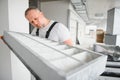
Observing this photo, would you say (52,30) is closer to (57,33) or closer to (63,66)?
(57,33)

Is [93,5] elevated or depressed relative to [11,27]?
elevated

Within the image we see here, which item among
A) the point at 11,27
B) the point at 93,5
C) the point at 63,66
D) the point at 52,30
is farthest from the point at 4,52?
the point at 93,5

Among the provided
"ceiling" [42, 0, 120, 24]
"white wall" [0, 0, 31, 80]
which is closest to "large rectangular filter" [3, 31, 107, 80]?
"white wall" [0, 0, 31, 80]

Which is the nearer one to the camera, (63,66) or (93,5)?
(63,66)

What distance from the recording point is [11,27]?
1.83m

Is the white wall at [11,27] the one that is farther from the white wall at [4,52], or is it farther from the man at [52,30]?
the man at [52,30]

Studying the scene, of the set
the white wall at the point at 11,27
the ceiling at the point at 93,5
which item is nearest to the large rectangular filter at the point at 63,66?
the white wall at the point at 11,27

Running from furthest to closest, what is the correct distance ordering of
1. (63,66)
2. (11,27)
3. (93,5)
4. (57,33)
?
1. (93,5)
2. (11,27)
3. (57,33)
4. (63,66)

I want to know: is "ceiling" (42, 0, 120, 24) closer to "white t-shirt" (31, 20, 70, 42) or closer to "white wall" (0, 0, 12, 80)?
"white wall" (0, 0, 12, 80)

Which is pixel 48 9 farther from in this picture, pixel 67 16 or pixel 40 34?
pixel 40 34

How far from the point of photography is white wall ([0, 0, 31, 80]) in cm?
181

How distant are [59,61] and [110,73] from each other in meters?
0.43

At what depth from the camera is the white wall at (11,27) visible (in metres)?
1.81

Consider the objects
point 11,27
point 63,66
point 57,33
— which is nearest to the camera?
point 63,66
